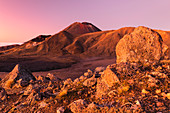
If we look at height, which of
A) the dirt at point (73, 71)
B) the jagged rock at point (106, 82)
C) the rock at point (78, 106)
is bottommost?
the dirt at point (73, 71)

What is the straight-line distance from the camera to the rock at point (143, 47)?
16.7 ft

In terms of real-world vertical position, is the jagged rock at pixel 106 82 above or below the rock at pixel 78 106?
above

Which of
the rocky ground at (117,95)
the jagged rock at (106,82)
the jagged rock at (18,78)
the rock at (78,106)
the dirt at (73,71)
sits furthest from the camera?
the dirt at (73,71)

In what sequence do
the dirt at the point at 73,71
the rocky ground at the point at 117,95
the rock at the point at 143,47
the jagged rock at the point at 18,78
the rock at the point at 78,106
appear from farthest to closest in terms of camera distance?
1. the dirt at the point at 73,71
2. the jagged rock at the point at 18,78
3. the rock at the point at 143,47
4. the rock at the point at 78,106
5. the rocky ground at the point at 117,95

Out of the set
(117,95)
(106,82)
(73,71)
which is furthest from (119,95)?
(73,71)

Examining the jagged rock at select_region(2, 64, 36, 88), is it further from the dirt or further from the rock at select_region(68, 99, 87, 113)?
the dirt

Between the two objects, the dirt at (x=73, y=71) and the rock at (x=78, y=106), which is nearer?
the rock at (x=78, y=106)

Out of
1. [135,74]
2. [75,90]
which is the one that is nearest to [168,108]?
[135,74]

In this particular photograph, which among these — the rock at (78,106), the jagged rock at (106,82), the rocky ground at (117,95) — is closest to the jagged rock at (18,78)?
the rocky ground at (117,95)

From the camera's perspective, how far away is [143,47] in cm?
A: 543

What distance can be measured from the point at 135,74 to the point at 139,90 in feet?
1.74

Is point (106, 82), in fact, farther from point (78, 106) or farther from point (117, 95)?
point (78, 106)

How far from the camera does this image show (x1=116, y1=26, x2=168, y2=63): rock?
5098 mm

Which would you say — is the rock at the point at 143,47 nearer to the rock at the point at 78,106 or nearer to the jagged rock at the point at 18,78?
the rock at the point at 78,106
